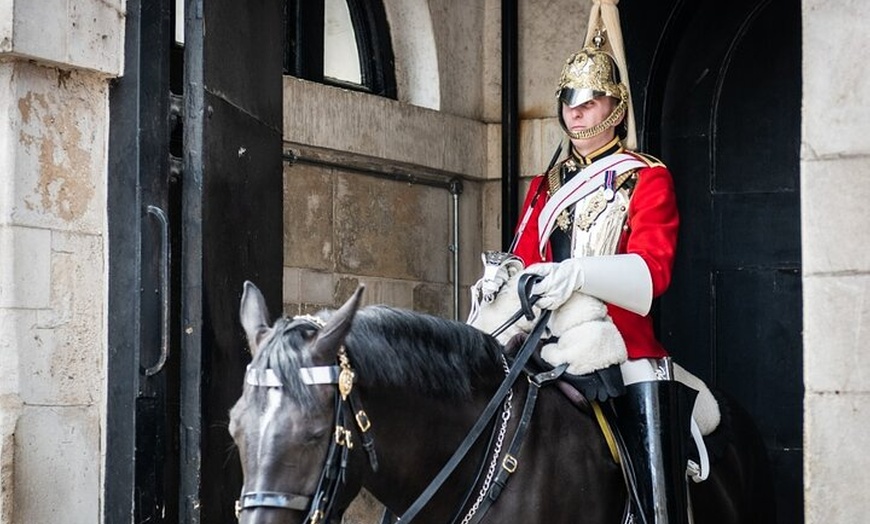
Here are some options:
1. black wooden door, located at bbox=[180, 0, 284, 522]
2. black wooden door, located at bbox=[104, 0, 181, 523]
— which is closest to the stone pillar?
black wooden door, located at bbox=[104, 0, 181, 523]

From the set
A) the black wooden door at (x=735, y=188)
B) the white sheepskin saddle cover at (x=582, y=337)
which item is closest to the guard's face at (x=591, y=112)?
the white sheepskin saddle cover at (x=582, y=337)

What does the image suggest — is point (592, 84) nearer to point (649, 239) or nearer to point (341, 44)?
point (649, 239)

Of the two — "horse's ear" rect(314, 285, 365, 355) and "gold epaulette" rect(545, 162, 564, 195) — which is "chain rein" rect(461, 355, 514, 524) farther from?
"gold epaulette" rect(545, 162, 564, 195)

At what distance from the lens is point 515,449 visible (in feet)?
17.0

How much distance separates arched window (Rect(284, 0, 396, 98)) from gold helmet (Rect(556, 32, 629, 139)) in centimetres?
225

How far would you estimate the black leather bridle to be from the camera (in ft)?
14.2

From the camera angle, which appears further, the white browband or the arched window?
the arched window

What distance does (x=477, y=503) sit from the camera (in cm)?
507

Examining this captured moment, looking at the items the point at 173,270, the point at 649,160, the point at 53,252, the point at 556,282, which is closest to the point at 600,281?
the point at 556,282

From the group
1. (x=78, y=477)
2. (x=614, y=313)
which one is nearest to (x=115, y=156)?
(x=78, y=477)

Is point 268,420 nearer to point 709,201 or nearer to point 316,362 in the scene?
point 316,362

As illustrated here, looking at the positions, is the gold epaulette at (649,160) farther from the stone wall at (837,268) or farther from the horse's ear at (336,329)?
the horse's ear at (336,329)

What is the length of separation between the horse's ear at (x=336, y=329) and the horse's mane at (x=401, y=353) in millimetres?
51

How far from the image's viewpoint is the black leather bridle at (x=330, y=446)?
4.33 meters
